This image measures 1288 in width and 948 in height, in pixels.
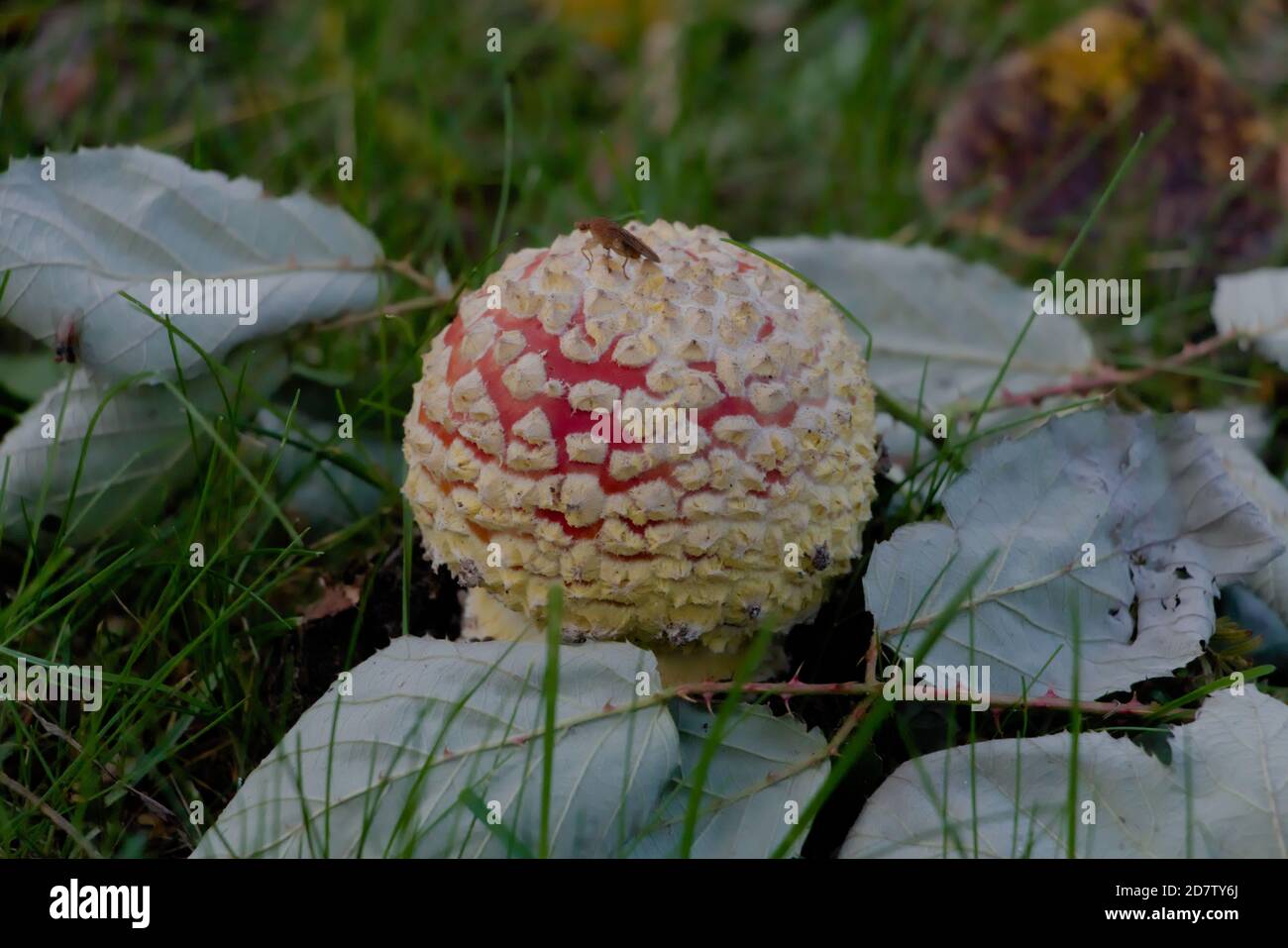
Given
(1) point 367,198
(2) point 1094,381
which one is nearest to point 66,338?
(1) point 367,198

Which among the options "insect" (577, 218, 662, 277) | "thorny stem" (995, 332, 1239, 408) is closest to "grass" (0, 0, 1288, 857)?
"thorny stem" (995, 332, 1239, 408)

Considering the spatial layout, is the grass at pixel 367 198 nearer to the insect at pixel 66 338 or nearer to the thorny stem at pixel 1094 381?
the thorny stem at pixel 1094 381

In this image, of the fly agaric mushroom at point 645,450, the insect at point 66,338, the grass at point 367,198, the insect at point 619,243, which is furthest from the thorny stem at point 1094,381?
the insect at point 66,338

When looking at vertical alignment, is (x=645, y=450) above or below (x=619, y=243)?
below

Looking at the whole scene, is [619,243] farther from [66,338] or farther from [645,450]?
[66,338]

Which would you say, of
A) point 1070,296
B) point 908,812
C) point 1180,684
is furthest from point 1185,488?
point 1070,296
